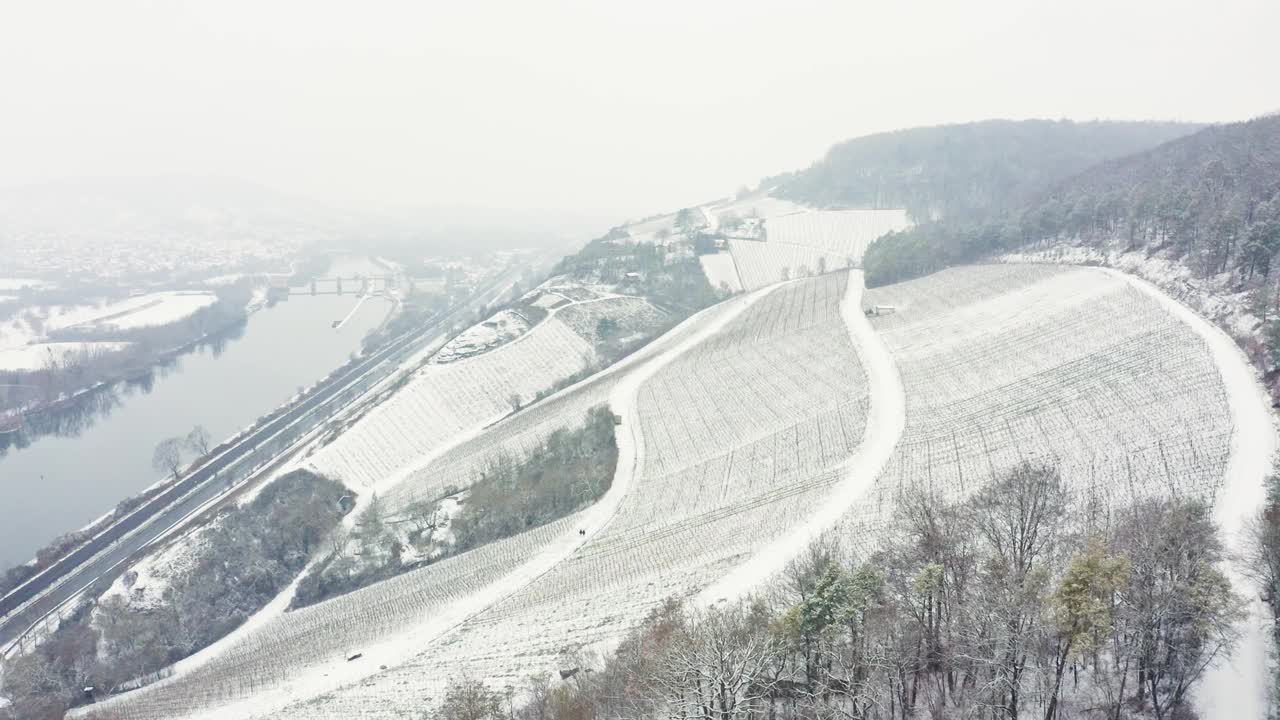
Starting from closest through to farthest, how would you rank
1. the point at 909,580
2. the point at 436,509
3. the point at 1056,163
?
the point at 909,580 < the point at 436,509 < the point at 1056,163

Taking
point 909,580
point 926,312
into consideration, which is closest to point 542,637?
point 909,580

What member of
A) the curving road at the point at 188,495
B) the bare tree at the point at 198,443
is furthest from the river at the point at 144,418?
the curving road at the point at 188,495

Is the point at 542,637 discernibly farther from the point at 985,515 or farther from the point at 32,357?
the point at 32,357

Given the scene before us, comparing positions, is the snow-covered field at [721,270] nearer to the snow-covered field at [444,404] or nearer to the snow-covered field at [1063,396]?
the snow-covered field at [444,404]

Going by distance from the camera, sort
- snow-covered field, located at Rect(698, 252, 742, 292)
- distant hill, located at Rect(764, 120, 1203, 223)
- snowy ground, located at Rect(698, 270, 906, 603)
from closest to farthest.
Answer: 1. snowy ground, located at Rect(698, 270, 906, 603)
2. snow-covered field, located at Rect(698, 252, 742, 292)
3. distant hill, located at Rect(764, 120, 1203, 223)

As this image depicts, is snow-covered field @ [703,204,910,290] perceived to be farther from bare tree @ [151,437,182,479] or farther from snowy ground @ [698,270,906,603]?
bare tree @ [151,437,182,479]

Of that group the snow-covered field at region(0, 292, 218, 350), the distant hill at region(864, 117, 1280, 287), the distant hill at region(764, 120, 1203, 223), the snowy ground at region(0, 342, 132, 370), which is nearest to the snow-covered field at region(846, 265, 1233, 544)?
the distant hill at region(864, 117, 1280, 287)

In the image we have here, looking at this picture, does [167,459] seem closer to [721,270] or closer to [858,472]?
[858,472]
